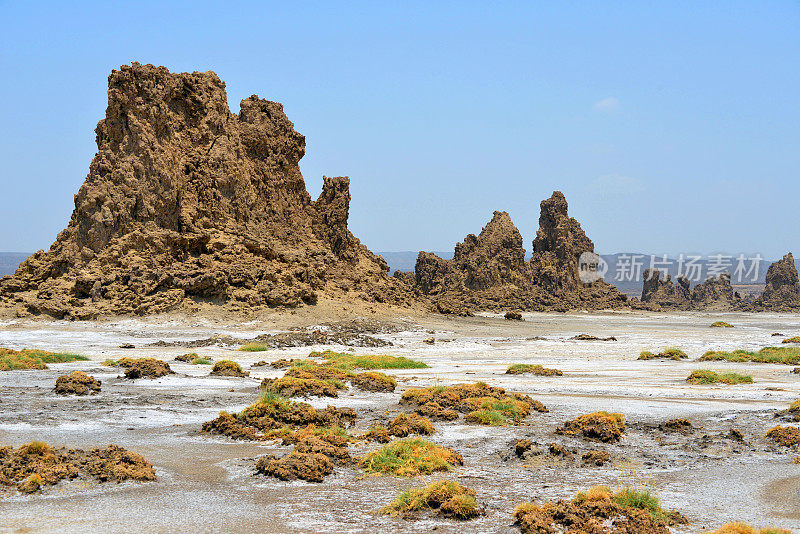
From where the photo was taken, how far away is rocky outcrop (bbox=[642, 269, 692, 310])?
10481 cm

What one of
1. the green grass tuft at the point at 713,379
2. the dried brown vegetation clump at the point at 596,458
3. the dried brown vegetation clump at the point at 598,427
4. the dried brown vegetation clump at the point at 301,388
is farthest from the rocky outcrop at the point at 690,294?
the dried brown vegetation clump at the point at 596,458

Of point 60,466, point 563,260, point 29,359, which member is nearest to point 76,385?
point 29,359

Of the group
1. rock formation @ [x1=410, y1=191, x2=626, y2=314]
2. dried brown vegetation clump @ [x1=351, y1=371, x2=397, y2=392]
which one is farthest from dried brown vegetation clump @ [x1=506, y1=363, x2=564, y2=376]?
rock formation @ [x1=410, y1=191, x2=626, y2=314]

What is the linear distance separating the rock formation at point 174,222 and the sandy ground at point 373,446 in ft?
54.8

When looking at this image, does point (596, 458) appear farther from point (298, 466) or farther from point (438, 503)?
point (298, 466)

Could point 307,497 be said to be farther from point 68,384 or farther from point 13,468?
point 68,384

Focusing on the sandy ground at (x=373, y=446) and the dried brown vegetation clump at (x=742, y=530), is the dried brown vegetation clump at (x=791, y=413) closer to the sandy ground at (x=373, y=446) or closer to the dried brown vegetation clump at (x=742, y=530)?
the sandy ground at (x=373, y=446)

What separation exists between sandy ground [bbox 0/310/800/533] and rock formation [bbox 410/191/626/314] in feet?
173

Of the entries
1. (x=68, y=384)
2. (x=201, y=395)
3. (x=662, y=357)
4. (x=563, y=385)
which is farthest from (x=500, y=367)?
(x=68, y=384)

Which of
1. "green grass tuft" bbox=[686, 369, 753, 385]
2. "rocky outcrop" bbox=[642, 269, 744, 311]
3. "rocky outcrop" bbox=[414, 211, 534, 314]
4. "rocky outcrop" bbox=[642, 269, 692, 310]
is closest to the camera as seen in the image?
"green grass tuft" bbox=[686, 369, 753, 385]

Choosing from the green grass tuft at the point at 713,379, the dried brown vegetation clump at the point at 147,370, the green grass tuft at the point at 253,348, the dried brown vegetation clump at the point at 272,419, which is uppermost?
the green grass tuft at the point at 713,379

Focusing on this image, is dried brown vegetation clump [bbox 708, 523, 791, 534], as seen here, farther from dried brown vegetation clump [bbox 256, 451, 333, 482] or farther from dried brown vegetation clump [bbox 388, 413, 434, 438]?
dried brown vegetation clump [bbox 388, 413, 434, 438]

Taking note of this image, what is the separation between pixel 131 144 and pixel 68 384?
28.5 metres

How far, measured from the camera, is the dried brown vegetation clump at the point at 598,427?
11227 millimetres
